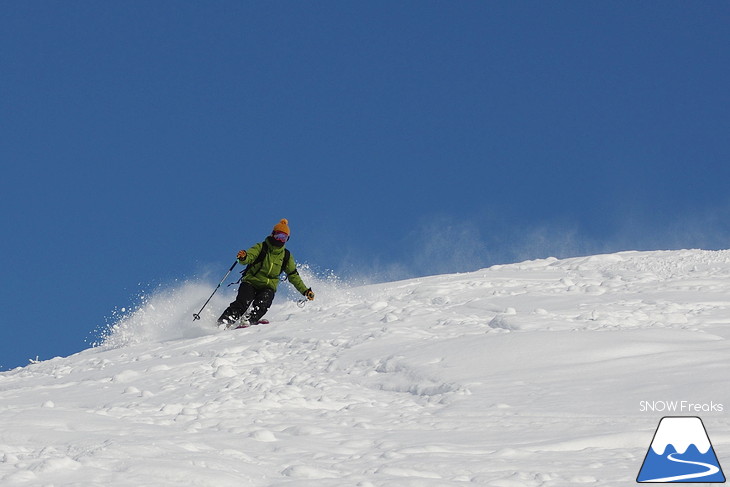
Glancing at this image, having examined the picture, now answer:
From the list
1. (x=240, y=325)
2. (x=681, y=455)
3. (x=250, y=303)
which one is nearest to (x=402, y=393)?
(x=681, y=455)

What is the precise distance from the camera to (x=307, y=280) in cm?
1570

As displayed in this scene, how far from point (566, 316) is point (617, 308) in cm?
80

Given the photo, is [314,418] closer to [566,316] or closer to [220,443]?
[220,443]

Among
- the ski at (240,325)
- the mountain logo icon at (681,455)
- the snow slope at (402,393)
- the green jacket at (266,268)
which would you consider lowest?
the mountain logo icon at (681,455)

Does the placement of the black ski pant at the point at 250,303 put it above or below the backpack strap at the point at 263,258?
below

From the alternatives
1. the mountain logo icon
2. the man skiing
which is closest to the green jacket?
the man skiing

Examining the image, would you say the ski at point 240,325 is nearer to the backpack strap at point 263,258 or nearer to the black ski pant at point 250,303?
the black ski pant at point 250,303

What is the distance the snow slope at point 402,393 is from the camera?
4719mm

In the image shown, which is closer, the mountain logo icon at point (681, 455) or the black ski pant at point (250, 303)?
the mountain logo icon at point (681, 455)

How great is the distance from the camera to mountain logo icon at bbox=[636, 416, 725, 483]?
4461mm

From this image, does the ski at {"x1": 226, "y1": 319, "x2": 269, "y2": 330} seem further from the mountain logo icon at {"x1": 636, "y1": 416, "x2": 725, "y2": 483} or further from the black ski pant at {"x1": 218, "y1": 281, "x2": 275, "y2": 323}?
the mountain logo icon at {"x1": 636, "y1": 416, "x2": 725, "y2": 483}

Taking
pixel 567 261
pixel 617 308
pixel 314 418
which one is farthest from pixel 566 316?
pixel 567 261

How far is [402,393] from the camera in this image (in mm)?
7211

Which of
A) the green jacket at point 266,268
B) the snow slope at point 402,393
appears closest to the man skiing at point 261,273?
the green jacket at point 266,268
